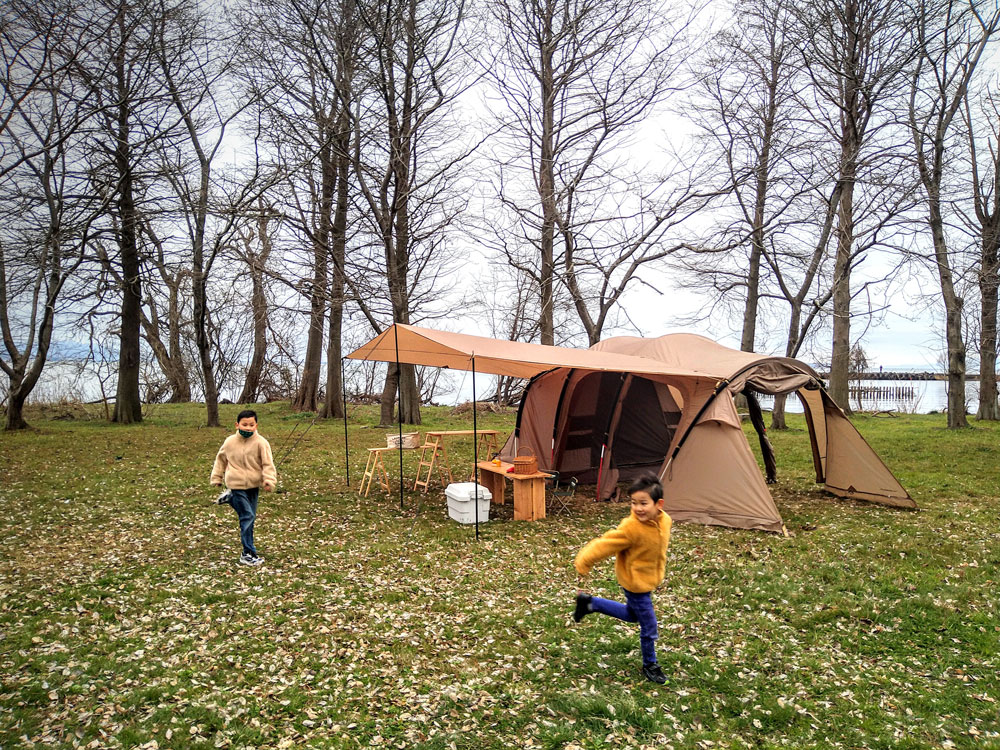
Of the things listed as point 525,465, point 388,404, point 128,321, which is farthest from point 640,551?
point 128,321

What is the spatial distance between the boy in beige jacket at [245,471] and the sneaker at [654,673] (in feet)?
14.3

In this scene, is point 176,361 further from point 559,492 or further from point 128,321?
point 559,492

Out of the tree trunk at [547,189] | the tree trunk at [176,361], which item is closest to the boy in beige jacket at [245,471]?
the tree trunk at [547,189]

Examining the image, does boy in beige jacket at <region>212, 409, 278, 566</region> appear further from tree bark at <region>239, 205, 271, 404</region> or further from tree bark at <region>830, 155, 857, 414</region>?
tree bark at <region>830, 155, 857, 414</region>

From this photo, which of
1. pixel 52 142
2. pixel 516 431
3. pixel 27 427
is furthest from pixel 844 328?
pixel 27 427

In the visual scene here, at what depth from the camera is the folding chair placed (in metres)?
9.80

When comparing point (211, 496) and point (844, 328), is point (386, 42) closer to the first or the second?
point (211, 496)

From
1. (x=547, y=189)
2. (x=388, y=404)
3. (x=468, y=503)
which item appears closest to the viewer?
(x=468, y=503)

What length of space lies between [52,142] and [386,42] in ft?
27.0

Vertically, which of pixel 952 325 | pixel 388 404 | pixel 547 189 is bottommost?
pixel 388 404

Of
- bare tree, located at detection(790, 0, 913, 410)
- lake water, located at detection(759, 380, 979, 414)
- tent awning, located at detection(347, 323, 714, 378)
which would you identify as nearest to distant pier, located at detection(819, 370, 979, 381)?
lake water, located at detection(759, 380, 979, 414)

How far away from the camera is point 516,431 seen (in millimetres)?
11844

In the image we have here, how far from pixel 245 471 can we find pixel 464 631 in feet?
10.3

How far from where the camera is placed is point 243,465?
6.92m
